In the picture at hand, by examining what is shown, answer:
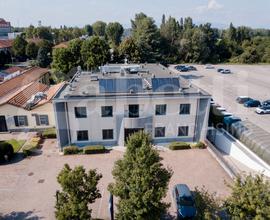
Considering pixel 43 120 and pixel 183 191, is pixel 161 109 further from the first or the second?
pixel 43 120

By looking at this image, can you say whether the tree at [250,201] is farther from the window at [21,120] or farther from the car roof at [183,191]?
the window at [21,120]

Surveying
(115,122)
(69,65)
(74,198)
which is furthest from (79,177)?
(69,65)

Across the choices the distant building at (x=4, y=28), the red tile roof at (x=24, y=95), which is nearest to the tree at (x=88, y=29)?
the distant building at (x=4, y=28)

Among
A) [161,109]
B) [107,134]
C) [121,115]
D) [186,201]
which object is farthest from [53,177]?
[161,109]

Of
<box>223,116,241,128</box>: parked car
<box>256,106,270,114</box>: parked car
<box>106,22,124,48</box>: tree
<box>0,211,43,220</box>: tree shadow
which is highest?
<box>106,22,124,48</box>: tree

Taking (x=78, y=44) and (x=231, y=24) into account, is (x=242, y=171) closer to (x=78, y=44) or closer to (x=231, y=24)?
(x=78, y=44)

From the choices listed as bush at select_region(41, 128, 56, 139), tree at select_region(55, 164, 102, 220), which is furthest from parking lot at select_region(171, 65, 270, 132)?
tree at select_region(55, 164, 102, 220)

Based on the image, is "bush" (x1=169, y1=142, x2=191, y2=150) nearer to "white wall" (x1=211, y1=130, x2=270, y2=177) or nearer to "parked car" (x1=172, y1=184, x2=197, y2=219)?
"white wall" (x1=211, y1=130, x2=270, y2=177)
